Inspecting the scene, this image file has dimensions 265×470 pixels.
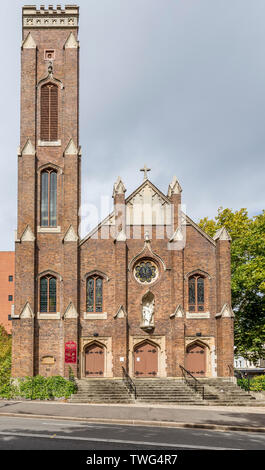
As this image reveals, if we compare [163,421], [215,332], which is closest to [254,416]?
[163,421]

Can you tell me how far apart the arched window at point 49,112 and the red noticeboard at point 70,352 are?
13185 mm

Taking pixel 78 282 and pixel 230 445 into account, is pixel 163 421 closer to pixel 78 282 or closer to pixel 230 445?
pixel 230 445

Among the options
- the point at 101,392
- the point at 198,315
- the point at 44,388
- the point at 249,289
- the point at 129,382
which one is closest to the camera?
the point at 101,392

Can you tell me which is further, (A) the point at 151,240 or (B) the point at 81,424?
(A) the point at 151,240

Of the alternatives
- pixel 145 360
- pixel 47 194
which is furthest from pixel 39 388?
pixel 47 194

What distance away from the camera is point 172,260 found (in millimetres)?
31312

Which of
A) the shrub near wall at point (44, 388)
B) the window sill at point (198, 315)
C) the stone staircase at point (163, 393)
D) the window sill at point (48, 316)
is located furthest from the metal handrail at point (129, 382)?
the window sill at point (198, 315)

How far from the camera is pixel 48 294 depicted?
30422 mm

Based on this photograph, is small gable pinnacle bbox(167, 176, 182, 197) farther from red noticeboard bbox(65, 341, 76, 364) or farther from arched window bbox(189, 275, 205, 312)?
A: red noticeboard bbox(65, 341, 76, 364)

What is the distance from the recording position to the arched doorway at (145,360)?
30.4 m

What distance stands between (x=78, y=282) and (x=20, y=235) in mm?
4637

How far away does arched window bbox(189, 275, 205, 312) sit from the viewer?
3109 centimetres

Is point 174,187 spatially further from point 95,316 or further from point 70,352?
point 70,352

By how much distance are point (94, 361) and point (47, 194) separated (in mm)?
10913
